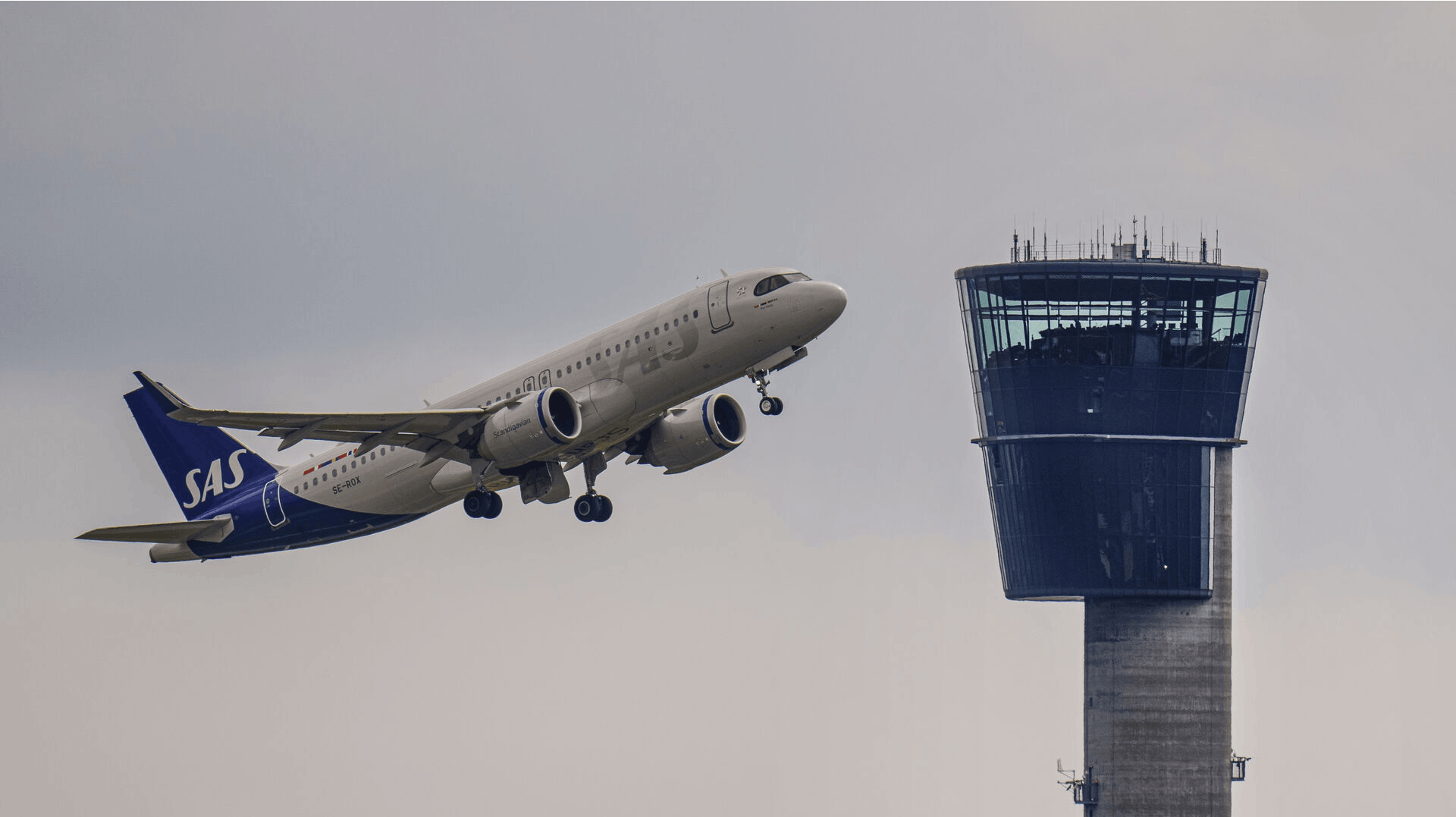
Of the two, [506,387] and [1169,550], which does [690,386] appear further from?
[1169,550]

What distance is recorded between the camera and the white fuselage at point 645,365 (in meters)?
81.4

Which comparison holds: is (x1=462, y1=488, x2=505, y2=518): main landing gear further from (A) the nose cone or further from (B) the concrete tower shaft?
(B) the concrete tower shaft

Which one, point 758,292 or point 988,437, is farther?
point 988,437

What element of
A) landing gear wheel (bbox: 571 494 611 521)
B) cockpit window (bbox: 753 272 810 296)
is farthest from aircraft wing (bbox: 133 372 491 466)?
cockpit window (bbox: 753 272 810 296)

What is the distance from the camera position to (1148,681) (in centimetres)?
17762

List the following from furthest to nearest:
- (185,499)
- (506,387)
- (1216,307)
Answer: (1216,307)
(185,499)
(506,387)

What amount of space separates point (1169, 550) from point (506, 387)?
9900 cm

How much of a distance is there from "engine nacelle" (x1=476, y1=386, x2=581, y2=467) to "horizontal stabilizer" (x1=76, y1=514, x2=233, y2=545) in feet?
58.3

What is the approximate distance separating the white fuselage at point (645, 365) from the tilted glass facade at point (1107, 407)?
86.7 metres

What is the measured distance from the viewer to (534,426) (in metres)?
84.2

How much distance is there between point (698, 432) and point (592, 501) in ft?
16.7

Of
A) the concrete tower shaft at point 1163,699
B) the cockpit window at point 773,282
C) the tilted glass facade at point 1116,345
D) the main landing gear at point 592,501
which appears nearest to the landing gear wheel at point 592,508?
the main landing gear at point 592,501

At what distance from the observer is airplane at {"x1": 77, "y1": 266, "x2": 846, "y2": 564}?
3231 inches

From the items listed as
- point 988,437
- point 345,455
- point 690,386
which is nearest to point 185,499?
point 345,455
